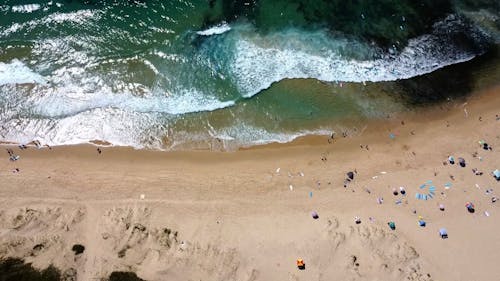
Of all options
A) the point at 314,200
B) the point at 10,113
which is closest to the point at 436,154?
the point at 314,200

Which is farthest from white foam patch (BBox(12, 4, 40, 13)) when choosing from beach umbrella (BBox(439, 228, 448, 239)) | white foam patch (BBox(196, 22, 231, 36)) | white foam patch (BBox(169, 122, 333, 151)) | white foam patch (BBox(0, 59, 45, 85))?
beach umbrella (BBox(439, 228, 448, 239))

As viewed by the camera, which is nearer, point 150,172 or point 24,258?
point 24,258

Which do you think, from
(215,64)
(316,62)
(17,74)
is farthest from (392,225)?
(17,74)

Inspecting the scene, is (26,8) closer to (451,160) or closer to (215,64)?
(215,64)

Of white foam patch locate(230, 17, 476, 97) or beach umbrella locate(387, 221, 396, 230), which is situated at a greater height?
white foam patch locate(230, 17, 476, 97)

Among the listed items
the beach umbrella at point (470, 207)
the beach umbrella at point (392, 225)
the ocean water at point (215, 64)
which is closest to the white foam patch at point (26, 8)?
the ocean water at point (215, 64)

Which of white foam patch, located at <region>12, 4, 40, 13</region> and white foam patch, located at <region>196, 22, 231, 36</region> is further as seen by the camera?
white foam patch, located at <region>12, 4, 40, 13</region>

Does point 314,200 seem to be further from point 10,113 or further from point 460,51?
point 10,113

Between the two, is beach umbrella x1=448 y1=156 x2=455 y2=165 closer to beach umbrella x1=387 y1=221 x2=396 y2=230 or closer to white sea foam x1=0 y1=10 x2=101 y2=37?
beach umbrella x1=387 y1=221 x2=396 y2=230
